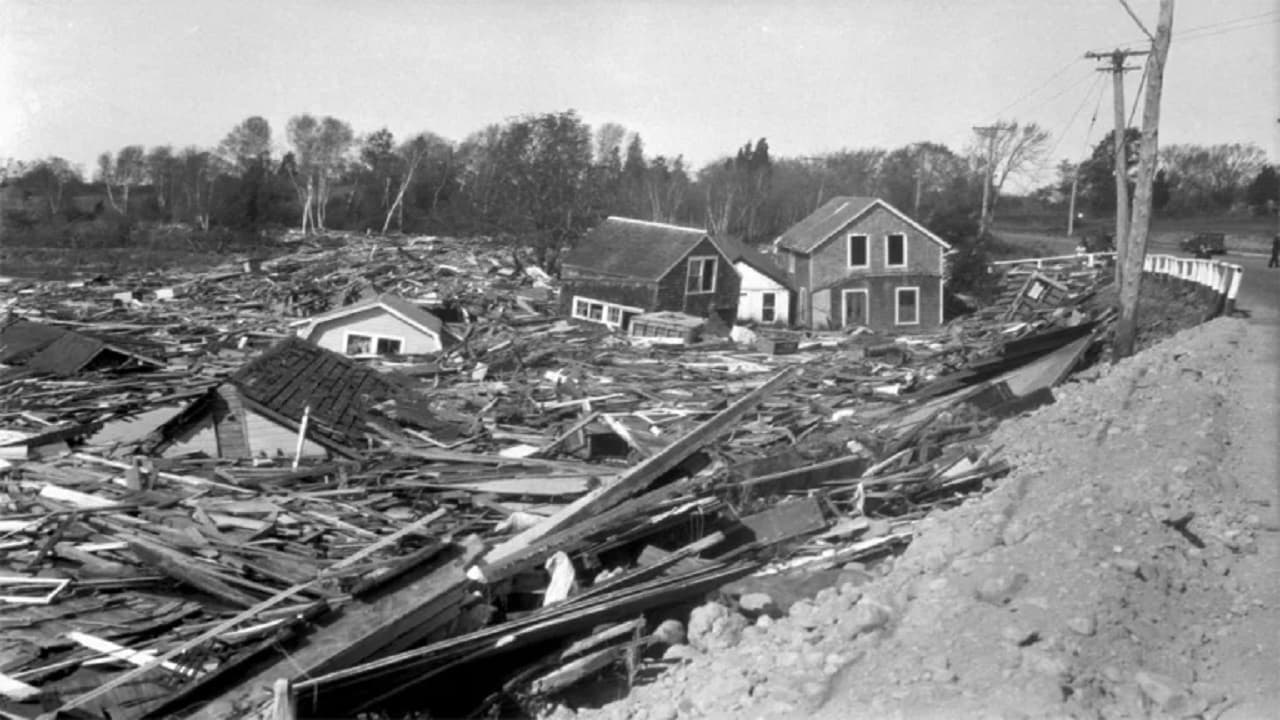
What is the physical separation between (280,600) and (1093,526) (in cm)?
629

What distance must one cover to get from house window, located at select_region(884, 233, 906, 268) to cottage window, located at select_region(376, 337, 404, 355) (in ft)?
60.3

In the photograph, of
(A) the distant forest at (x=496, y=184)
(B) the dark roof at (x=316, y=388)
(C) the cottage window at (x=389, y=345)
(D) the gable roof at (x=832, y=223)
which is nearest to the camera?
(B) the dark roof at (x=316, y=388)

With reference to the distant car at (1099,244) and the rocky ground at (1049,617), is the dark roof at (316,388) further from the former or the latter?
the distant car at (1099,244)

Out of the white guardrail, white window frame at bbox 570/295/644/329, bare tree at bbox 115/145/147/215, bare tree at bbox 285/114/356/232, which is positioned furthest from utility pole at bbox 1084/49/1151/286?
bare tree at bbox 115/145/147/215

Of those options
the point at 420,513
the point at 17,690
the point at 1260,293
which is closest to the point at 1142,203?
the point at 1260,293

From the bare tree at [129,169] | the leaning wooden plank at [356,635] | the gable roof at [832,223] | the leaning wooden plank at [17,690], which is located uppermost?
the bare tree at [129,169]

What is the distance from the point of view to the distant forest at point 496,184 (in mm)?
64438

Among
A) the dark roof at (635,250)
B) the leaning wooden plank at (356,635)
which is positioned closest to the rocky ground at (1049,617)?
the leaning wooden plank at (356,635)

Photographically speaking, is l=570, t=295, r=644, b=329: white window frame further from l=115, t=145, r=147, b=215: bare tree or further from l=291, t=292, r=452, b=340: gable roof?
l=115, t=145, r=147, b=215: bare tree

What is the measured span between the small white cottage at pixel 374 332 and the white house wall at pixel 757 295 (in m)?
15.0

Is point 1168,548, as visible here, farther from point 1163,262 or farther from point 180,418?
point 1163,262

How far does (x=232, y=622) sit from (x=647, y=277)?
26.1m

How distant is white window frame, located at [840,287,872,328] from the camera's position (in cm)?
3628

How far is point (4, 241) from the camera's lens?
58.0m
